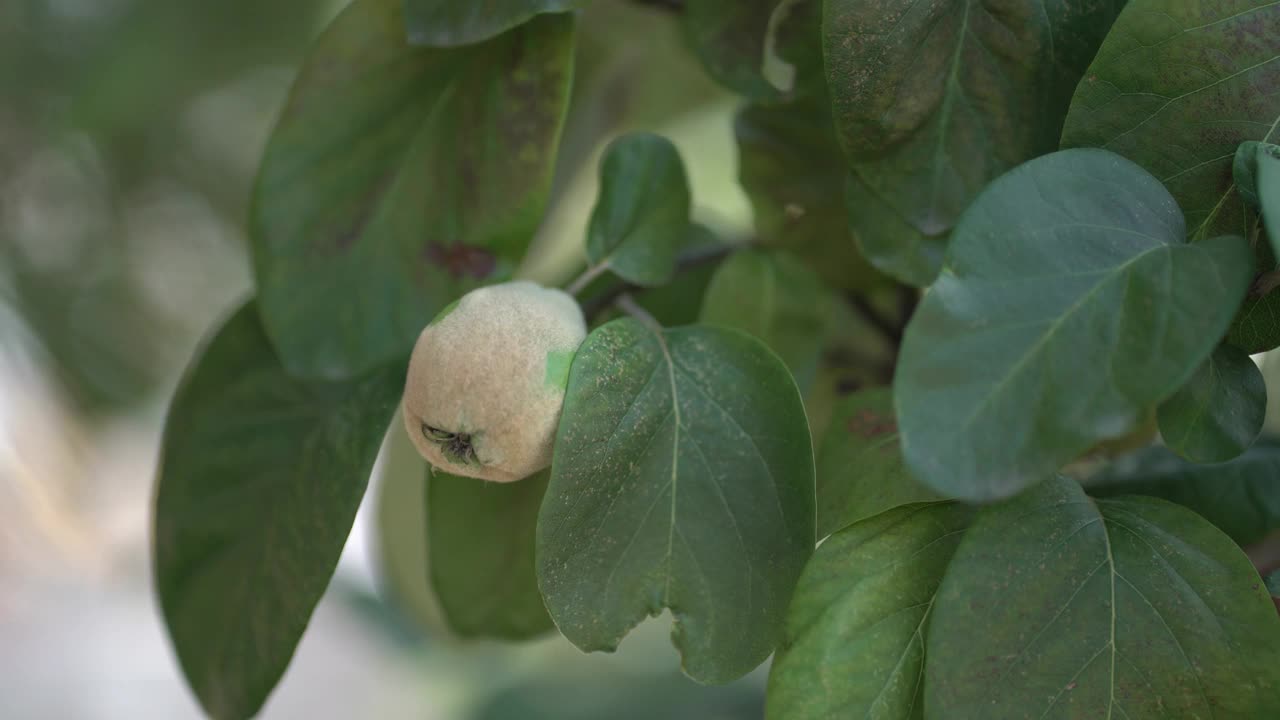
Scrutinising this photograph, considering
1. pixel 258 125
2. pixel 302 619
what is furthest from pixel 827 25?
pixel 258 125

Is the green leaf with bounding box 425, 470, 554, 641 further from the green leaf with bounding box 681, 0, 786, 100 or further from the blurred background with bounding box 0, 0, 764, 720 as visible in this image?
the blurred background with bounding box 0, 0, 764, 720

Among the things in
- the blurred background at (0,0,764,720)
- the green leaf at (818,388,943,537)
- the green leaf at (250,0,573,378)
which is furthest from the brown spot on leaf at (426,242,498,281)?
the blurred background at (0,0,764,720)

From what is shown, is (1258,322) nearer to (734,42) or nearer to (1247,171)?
(1247,171)

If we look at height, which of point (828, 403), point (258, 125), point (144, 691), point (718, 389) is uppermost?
point (718, 389)

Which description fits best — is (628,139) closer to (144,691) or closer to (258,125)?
(258,125)

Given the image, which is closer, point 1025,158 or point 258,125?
point 1025,158

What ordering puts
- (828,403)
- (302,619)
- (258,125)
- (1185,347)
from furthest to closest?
(258,125) < (828,403) < (302,619) < (1185,347)

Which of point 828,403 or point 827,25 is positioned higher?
point 827,25
